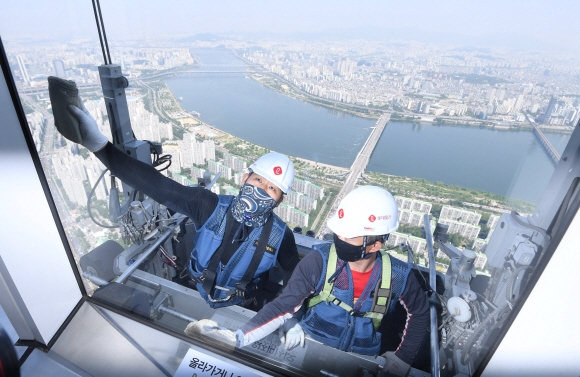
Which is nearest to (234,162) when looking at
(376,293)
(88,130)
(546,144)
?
(88,130)

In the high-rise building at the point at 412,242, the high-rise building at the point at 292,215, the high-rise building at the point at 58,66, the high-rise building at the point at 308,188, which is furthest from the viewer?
the high-rise building at the point at 292,215

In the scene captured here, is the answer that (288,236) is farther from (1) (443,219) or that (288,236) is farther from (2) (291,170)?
(1) (443,219)

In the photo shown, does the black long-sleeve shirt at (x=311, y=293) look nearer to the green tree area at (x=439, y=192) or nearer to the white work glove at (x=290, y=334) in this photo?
the white work glove at (x=290, y=334)

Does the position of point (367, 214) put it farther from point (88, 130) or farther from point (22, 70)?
point (22, 70)

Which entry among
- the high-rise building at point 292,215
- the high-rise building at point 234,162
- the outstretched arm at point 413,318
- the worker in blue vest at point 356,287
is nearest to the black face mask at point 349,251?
the worker in blue vest at point 356,287

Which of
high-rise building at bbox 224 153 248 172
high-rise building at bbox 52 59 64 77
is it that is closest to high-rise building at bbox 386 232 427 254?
high-rise building at bbox 224 153 248 172

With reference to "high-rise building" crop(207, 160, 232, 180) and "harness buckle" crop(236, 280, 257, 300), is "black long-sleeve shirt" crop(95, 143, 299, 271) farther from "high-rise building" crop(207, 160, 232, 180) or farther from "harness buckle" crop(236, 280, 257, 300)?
"high-rise building" crop(207, 160, 232, 180)
